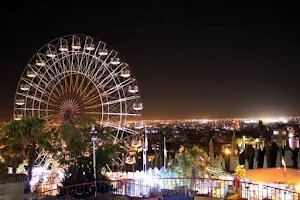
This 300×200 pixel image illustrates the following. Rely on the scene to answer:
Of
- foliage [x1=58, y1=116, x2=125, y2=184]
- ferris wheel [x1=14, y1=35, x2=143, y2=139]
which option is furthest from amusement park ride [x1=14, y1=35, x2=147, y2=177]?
foliage [x1=58, y1=116, x2=125, y2=184]

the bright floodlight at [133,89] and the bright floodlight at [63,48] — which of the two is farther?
the bright floodlight at [133,89]

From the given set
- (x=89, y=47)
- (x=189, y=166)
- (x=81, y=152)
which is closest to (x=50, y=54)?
(x=89, y=47)

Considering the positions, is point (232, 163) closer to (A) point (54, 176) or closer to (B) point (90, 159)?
(A) point (54, 176)

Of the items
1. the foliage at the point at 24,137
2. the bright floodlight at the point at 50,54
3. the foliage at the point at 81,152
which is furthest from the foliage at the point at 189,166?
the bright floodlight at the point at 50,54

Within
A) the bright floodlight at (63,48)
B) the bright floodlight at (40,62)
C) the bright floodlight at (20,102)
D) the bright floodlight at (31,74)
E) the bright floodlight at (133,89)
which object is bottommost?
the bright floodlight at (20,102)

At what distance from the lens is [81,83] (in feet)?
82.3

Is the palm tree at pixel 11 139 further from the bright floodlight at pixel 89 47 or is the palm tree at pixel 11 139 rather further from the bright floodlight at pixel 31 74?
the bright floodlight at pixel 89 47

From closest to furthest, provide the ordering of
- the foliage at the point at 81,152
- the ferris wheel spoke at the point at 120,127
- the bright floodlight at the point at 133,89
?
the foliage at the point at 81,152, the ferris wheel spoke at the point at 120,127, the bright floodlight at the point at 133,89

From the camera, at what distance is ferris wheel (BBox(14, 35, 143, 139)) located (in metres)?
24.9

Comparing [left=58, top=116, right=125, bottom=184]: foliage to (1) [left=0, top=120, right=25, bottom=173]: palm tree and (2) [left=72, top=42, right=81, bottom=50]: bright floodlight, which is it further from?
(2) [left=72, top=42, right=81, bottom=50]: bright floodlight

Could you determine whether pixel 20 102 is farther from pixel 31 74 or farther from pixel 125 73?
pixel 125 73

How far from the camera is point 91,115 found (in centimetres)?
2438

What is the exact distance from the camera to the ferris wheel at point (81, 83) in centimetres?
2489

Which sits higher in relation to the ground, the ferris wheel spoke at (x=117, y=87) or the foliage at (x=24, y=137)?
the ferris wheel spoke at (x=117, y=87)
